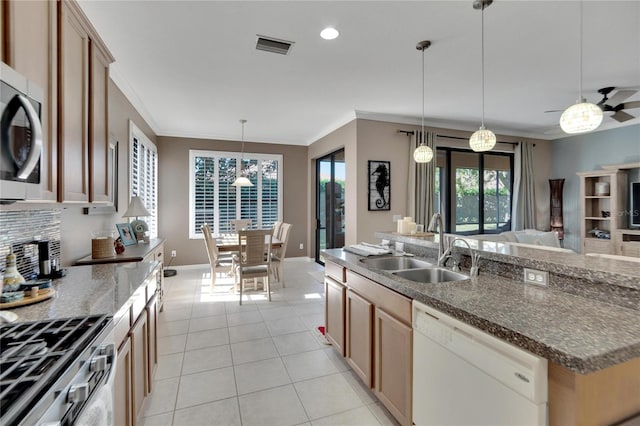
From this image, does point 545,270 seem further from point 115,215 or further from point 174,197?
point 174,197

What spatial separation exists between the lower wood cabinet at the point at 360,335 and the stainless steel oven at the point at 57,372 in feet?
4.77

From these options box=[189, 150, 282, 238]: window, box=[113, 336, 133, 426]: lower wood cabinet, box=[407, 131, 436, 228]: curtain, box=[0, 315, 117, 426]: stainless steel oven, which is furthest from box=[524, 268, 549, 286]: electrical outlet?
box=[189, 150, 282, 238]: window

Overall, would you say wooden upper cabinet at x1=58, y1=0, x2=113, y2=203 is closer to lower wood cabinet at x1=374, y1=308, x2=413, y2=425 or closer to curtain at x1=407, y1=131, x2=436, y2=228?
lower wood cabinet at x1=374, y1=308, x2=413, y2=425

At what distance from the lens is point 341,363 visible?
2594 millimetres

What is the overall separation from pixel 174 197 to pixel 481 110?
19.2ft

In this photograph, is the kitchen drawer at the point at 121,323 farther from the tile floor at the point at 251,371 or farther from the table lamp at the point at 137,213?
the table lamp at the point at 137,213

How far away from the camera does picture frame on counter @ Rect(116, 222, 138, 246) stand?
350 centimetres

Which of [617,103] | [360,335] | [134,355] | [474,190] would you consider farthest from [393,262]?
[474,190]

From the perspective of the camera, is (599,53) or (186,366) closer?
(186,366)

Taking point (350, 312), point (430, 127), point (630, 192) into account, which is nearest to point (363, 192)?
point (430, 127)

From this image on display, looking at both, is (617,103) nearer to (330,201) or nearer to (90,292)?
(330,201)

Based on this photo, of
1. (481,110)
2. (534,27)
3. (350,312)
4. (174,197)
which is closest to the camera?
(350,312)

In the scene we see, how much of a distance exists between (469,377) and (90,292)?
74.6 inches

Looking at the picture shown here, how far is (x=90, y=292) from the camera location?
1592 millimetres
